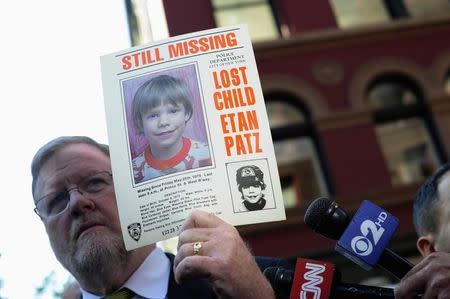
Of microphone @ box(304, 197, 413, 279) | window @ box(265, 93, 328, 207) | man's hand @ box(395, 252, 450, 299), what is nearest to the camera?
man's hand @ box(395, 252, 450, 299)

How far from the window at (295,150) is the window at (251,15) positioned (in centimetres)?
165

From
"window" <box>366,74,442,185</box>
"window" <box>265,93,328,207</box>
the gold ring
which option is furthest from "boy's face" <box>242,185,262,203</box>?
"window" <box>366,74,442,185</box>

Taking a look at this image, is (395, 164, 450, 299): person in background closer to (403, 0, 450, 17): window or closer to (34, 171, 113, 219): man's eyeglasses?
(34, 171, 113, 219): man's eyeglasses

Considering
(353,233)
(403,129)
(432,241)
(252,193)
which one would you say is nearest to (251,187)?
(252,193)

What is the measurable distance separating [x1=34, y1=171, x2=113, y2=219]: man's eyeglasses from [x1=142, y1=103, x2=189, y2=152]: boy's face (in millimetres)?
588

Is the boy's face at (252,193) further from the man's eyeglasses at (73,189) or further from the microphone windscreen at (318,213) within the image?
the man's eyeglasses at (73,189)

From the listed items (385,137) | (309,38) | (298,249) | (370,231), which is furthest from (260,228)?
(370,231)

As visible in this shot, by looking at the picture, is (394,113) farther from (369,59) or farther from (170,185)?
(170,185)

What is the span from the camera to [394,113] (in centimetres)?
873

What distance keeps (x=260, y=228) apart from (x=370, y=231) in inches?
239

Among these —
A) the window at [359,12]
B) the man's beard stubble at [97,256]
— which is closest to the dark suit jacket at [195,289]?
the man's beard stubble at [97,256]

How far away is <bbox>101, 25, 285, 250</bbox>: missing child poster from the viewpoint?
148 cm

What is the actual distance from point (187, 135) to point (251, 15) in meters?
8.50

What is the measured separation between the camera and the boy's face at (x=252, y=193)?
1.48 m
